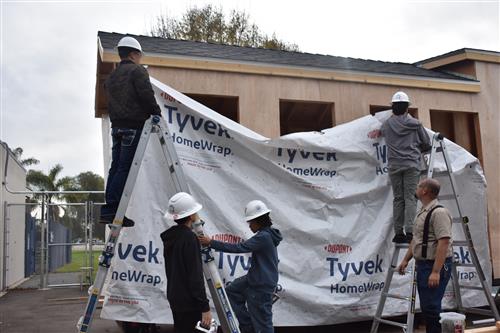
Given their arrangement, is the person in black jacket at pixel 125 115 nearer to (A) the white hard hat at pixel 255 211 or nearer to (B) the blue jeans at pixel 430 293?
(A) the white hard hat at pixel 255 211

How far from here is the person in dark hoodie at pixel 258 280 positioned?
452cm

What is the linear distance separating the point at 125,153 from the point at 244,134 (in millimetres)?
2021

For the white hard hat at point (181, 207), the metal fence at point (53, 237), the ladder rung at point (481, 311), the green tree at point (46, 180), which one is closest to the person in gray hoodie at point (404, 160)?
the ladder rung at point (481, 311)

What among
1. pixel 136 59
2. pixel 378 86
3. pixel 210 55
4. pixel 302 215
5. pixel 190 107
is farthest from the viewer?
pixel 378 86

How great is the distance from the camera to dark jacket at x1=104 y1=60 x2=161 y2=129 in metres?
3.85

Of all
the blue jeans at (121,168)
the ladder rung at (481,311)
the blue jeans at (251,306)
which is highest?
the blue jeans at (121,168)

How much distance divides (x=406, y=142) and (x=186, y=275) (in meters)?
3.40

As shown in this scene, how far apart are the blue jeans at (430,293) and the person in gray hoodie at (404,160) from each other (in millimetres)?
770

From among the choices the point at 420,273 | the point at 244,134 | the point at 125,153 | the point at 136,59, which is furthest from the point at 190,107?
the point at 420,273

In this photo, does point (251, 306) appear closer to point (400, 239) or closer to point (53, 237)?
point (400, 239)

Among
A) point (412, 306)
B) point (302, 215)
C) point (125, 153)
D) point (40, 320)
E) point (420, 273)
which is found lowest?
point (40, 320)

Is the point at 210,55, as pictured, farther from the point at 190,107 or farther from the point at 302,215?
the point at 302,215

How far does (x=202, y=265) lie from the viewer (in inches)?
148

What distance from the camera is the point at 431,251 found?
478cm
